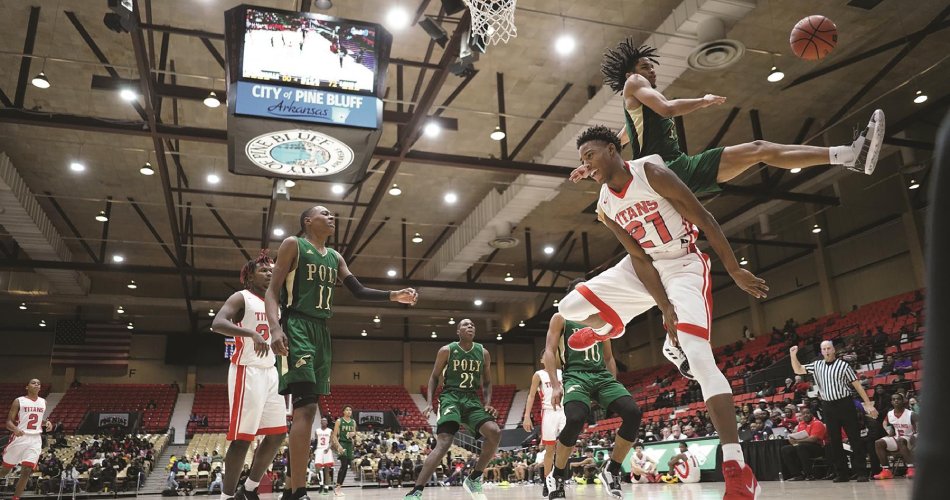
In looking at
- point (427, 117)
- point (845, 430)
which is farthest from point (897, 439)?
point (427, 117)

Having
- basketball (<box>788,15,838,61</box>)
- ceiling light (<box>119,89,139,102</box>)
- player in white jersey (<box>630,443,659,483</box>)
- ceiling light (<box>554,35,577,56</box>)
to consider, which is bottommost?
player in white jersey (<box>630,443,659,483</box>)

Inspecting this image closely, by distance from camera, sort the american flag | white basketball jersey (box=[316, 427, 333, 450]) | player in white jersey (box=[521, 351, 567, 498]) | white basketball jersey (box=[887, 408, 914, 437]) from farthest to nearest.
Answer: the american flag < white basketball jersey (box=[316, 427, 333, 450]) < white basketball jersey (box=[887, 408, 914, 437]) < player in white jersey (box=[521, 351, 567, 498])

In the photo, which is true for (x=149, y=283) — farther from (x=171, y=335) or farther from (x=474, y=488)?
(x=474, y=488)

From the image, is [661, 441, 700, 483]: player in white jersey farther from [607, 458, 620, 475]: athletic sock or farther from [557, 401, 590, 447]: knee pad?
[557, 401, 590, 447]: knee pad

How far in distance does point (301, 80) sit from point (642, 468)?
1001 cm

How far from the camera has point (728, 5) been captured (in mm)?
11359

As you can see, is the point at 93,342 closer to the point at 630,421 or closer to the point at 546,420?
the point at 546,420

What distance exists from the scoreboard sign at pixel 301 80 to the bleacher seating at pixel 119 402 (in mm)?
25241

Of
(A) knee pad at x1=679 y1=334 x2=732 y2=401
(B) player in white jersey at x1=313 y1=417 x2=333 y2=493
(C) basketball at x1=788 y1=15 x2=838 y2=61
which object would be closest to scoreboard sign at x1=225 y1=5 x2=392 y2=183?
(C) basketball at x1=788 y1=15 x2=838 y2=61

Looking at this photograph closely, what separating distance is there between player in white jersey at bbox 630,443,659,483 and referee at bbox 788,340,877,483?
192 inches

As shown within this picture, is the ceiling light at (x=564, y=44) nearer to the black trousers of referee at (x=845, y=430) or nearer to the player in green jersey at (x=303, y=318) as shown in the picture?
the black trousers of referee at (x=845, y=430)

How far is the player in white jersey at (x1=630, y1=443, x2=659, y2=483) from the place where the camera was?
13.6 meters

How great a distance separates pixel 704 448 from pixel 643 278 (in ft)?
32.4

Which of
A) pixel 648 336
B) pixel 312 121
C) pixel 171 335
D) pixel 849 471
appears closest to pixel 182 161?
pixel 312 121
